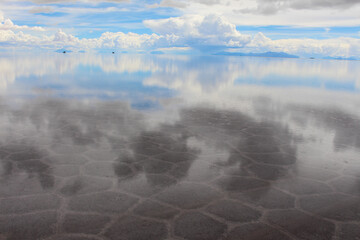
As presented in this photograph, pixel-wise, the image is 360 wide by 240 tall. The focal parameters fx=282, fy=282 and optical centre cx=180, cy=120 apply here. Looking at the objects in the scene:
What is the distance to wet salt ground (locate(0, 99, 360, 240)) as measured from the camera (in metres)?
3.84

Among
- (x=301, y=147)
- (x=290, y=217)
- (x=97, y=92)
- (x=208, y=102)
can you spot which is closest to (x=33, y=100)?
(x=97, y=92)

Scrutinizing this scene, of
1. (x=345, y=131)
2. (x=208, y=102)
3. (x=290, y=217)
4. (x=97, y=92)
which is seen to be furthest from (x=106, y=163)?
(x=97, y=92)

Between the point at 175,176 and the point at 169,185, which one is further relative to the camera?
the point at 175,176

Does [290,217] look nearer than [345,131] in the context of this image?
Yes

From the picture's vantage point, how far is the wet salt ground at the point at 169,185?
384cm

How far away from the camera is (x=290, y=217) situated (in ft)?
13.6

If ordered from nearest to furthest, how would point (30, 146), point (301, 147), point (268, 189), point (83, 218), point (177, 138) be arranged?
point (83, 218)
point (268, 189)
point (30, 146)
point (301, 147)
point (177, 138)

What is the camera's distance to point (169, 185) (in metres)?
5.01

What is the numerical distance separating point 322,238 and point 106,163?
4.07 meters

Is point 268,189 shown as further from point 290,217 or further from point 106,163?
point 106,163

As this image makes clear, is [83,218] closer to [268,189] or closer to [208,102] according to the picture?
[268,189]

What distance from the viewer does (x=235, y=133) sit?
825cm

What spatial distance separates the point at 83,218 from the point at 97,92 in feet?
40.6

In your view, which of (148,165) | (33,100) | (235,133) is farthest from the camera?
(33,100)
